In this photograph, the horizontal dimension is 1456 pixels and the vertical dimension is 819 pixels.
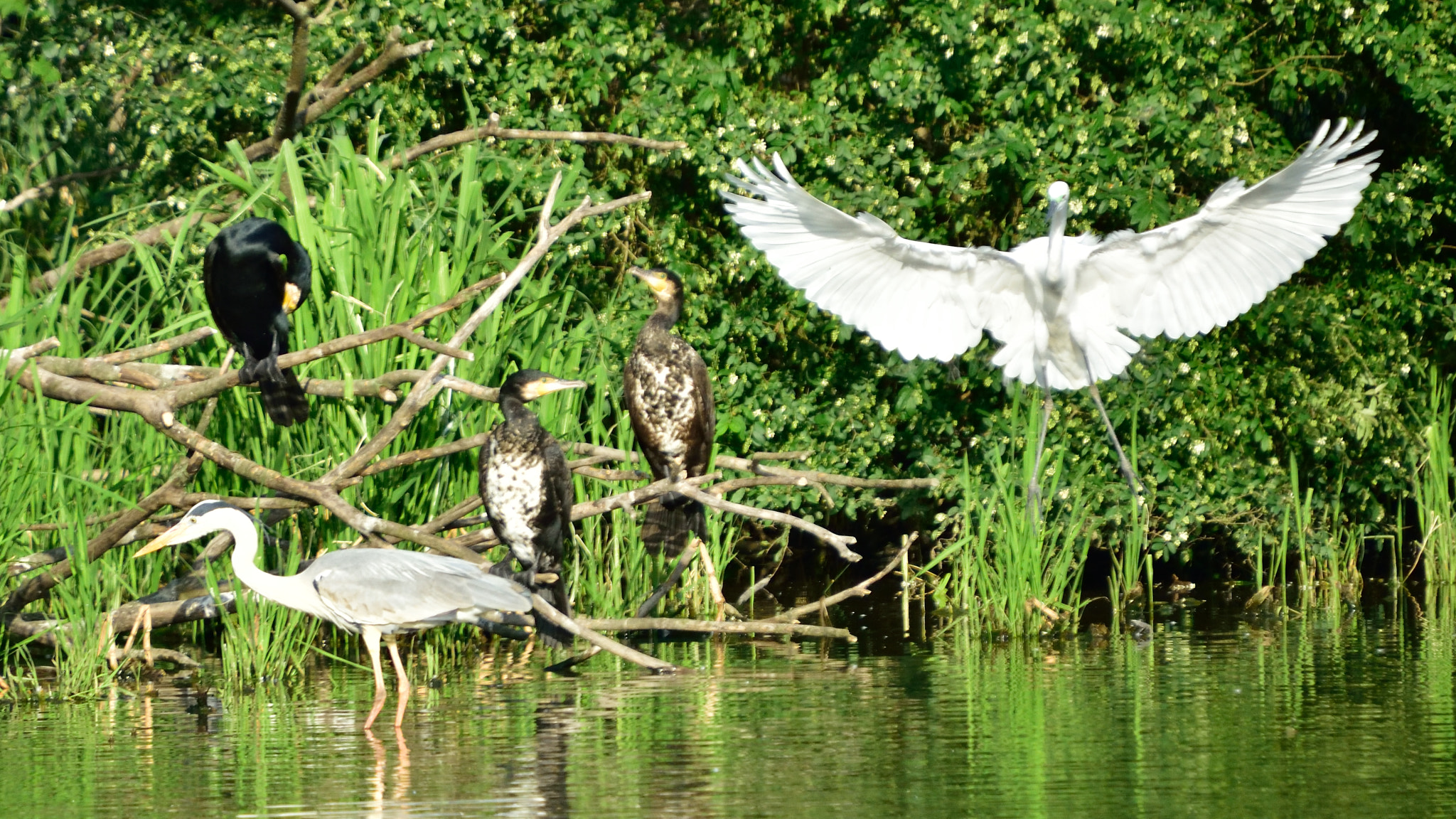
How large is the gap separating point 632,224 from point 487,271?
57.9 inches

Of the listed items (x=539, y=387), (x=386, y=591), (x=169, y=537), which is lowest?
(x=386, y=591)

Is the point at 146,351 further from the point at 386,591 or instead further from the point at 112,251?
the point at 112,251

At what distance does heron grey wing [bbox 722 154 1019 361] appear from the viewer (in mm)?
6293

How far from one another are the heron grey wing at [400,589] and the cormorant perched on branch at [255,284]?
35.6 inches

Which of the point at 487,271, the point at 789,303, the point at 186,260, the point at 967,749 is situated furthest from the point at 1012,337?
the point at 186,260

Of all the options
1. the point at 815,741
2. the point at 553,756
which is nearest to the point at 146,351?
the point at 553,756

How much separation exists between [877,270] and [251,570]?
8.95 ft

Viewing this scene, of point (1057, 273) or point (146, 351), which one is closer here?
point (146, 351)

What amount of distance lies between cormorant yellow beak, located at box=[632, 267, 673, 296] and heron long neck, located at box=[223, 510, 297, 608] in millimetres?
2198

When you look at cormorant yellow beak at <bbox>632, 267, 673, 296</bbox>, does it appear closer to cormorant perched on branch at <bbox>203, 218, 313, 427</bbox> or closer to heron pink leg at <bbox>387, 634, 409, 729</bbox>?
cormorant perched on branch at <bbox>203, 218, 313, 427</bbox>

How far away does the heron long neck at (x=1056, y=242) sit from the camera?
6309 mm

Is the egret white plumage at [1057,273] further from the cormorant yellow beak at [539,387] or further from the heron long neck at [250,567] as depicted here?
the heron long neck at [250,567]

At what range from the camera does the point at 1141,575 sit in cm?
883

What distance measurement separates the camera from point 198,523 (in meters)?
5.14
